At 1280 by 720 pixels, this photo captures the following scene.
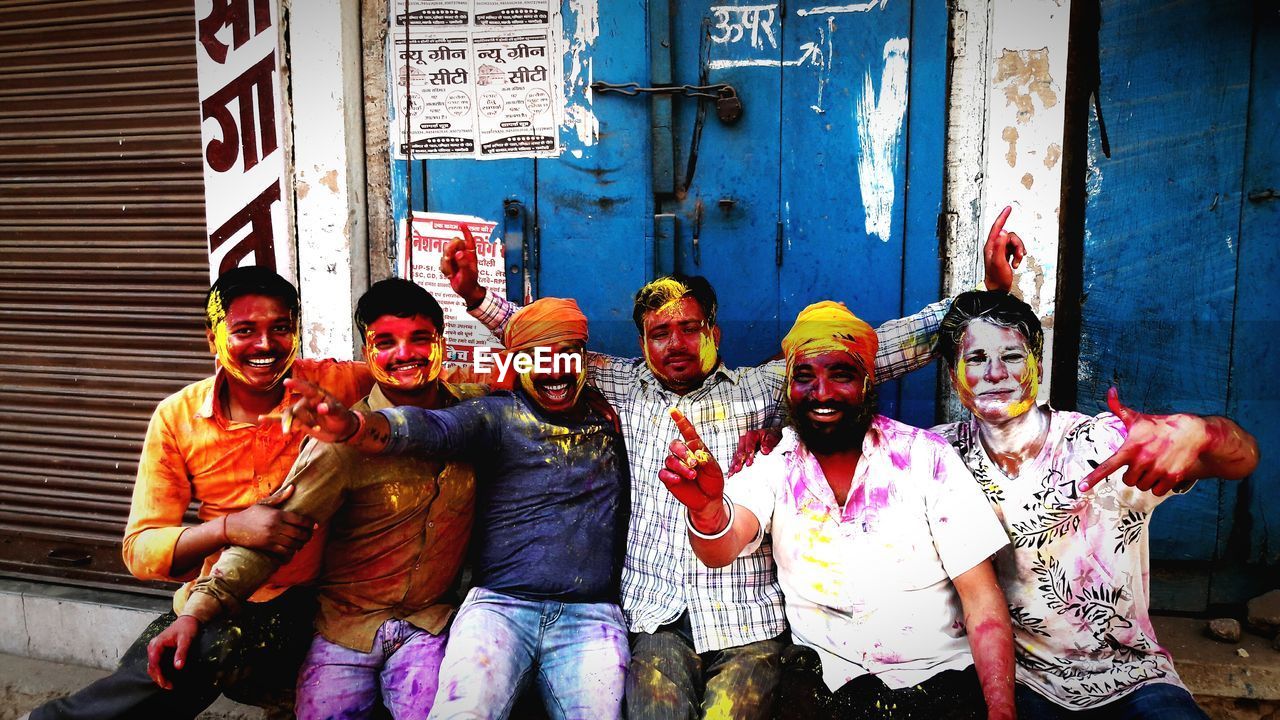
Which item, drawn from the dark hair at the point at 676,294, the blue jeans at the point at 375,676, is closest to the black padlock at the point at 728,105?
the dark hair at the point at 676,294

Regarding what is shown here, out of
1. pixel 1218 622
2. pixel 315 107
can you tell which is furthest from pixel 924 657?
pixel 315 107

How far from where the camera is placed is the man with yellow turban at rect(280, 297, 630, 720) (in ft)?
7.83

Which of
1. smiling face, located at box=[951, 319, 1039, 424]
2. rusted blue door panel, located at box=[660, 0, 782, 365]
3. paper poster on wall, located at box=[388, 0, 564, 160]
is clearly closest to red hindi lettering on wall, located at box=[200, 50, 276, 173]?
paper poster on wall, located at box=[388, 0, 564, 160]

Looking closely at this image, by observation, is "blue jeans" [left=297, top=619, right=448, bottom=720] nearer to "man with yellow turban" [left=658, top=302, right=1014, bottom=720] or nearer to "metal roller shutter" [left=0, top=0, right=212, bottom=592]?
"man with yellow turban" [left=658, top=302, right=1014, bottom=720]

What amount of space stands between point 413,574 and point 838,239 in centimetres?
225

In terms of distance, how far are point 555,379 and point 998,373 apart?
150 cm

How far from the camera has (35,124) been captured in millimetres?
3914

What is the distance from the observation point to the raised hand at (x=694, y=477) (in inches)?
81.7

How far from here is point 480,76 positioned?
3.43m

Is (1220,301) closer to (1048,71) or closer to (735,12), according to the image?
(1048,71)

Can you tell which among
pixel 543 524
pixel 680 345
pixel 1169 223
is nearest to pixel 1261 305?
pixel 1169 223

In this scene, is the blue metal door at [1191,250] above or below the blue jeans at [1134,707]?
above

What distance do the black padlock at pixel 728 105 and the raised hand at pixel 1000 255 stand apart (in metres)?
1.19

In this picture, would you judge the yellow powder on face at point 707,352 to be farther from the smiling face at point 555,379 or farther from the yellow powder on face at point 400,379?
the yellow powder on face at point 400,379
